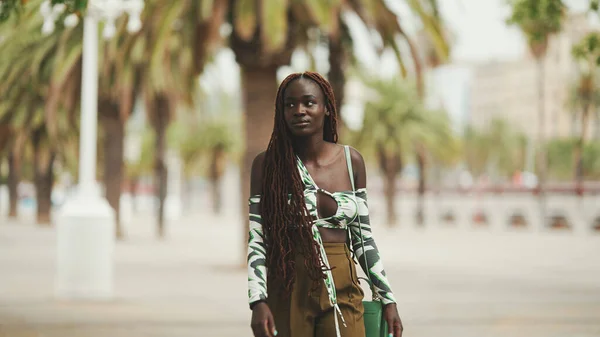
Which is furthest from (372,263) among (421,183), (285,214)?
(421,183)

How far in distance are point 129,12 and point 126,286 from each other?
21.3 feet

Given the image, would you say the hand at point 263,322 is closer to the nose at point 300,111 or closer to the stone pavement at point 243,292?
the nose at point 300,111

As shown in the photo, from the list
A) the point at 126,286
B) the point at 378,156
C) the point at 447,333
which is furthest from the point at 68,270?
the point at 378,156

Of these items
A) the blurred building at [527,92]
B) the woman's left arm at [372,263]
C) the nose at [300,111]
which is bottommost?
the woman's left arm at [372,263]

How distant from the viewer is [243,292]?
14.2m

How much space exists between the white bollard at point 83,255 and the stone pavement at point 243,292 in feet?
0.87

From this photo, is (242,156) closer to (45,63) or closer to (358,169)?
(45,63)

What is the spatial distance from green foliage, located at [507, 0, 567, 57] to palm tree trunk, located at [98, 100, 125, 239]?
13.4 metres

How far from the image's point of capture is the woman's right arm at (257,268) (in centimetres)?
332

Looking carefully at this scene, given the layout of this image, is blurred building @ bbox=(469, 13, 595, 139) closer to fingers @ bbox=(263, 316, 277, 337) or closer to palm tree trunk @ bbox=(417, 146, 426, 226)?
palm tree trunk @ bbox=(417, 146, 426, 226)

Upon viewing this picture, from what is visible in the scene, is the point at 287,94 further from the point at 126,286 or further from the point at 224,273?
the point at 224,273

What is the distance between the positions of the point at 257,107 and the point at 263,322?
48.6ft

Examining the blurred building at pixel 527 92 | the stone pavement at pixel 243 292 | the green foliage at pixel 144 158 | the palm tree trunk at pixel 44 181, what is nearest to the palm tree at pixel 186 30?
the stone pavement at pixel 243 292

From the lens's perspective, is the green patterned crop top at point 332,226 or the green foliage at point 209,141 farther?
the green foliage at point 209,141
